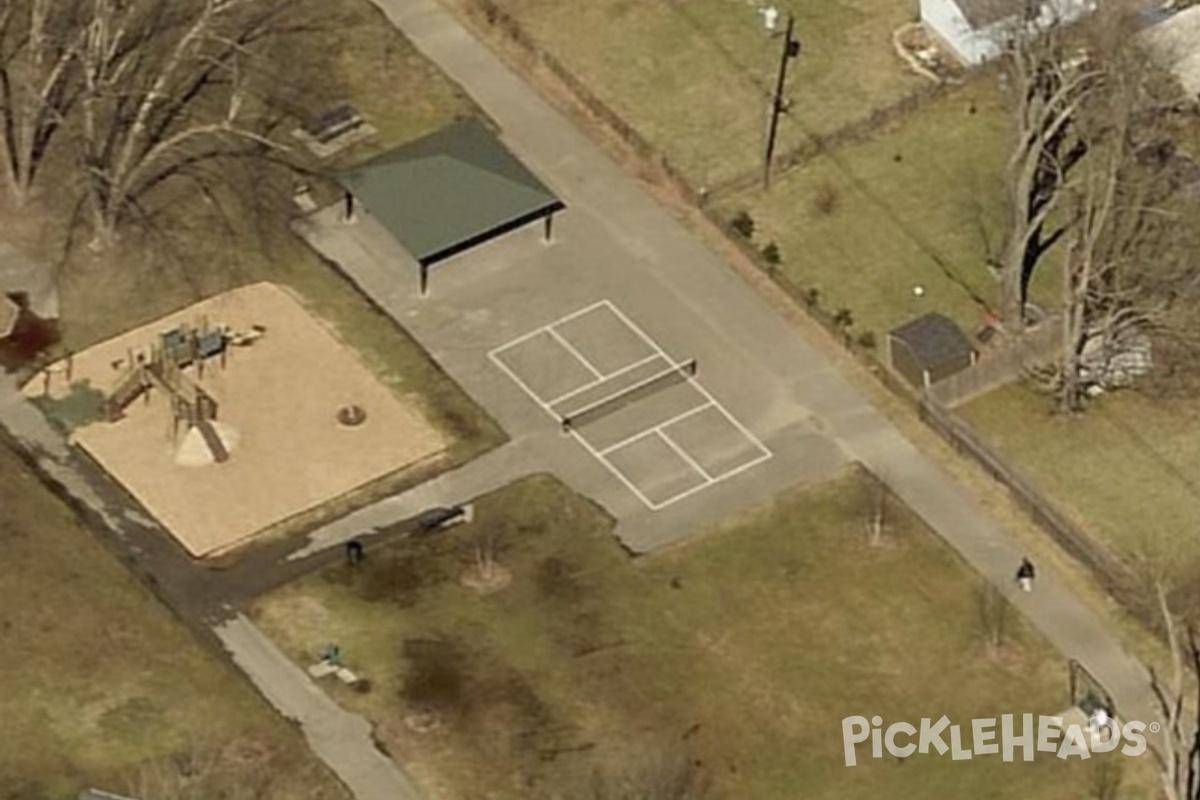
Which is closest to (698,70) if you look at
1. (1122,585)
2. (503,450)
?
(503,450)

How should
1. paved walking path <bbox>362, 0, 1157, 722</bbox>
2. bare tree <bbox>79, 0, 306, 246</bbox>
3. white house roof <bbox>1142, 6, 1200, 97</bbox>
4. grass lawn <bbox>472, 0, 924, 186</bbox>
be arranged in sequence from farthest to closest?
1. grass lawn <bbox>472, 0, 924, 186</bbox>
2. white house roof <bbox>1142, 6, 1200, 97</bbox>
3. bare tree <bbox>79, 0, 306, 246</bbox>
4. paved walking path <bbox>362, 0, 1157, 722</bbox>

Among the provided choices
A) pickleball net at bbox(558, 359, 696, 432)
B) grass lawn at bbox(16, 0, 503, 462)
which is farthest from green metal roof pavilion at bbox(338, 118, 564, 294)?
pickleball net at bbox(558, 359, 696, 432)

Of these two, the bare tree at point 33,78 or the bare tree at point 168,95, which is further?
the bare tree at point 33,78

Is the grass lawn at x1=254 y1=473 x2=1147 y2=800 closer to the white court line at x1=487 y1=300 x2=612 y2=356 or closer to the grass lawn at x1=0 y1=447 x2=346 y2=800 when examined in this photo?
the grass lawn at x1=0 y1=447 x2=346 y2=800

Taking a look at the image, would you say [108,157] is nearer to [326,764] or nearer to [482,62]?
[482,62]

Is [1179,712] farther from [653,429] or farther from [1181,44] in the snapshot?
[1181,44]

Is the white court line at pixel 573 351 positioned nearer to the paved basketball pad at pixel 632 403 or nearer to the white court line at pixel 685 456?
the paved basketball pad at pixel 632 403

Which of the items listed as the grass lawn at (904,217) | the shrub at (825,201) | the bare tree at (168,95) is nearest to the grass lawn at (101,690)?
the bare tree at (168,95)
